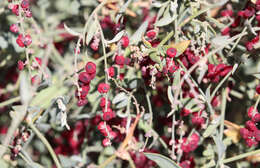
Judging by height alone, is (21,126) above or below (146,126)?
above

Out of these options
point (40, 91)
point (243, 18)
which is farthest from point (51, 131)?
point (243, 18)

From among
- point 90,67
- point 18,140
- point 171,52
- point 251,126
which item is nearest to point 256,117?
point 251,126

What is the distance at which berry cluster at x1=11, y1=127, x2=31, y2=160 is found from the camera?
0.79 metres

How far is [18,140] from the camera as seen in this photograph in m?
0.80

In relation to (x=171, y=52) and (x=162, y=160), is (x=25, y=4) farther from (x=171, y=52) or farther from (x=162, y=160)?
(x=162, y=160)

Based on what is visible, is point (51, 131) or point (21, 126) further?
point (51, 131)

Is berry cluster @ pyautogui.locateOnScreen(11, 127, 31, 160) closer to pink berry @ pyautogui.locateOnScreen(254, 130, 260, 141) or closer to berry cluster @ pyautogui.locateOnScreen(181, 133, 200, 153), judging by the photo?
berry cluster @ pyautogui.locateOnScreen(181, 133, 200, 153)

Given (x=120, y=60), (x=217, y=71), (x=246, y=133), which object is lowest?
(x=246, y=133)

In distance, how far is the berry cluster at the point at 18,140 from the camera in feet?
2.59

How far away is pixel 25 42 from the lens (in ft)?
2.58

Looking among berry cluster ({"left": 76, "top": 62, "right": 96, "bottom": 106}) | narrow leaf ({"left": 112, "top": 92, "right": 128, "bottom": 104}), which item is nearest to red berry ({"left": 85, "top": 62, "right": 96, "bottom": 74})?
berry cluster ({"left": 76, "top": 62, "right": 96, "bottom": 106})

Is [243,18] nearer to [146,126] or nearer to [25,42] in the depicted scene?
[146,126]

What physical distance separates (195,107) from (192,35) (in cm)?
→ 18

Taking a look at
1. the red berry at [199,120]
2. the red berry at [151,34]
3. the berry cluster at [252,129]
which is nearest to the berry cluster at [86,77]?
the red berry at [151,34]
